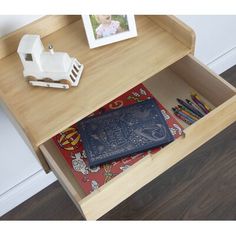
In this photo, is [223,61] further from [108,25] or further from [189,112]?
[108,25]

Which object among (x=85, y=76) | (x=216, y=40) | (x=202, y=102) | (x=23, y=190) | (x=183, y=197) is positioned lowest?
(x=183, y=197)

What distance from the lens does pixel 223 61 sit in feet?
5.90

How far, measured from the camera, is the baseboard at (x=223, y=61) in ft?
5.84

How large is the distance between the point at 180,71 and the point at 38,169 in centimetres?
71

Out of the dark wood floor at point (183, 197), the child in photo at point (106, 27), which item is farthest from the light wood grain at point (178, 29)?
the dark wood floor at point (183, 197)

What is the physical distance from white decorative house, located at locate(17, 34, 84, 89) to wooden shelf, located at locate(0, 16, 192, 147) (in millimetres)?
23

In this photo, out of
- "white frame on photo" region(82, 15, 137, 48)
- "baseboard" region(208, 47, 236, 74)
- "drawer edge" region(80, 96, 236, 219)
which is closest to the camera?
"drawer edge" region(80, 96, 236, 219)

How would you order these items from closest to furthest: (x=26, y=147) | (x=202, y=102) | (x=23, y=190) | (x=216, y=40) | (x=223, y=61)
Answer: (x=202, y=102) < (x=26, y=147) < (x=23, y=190) < (x=216, y=40) < (x=223, y=61)

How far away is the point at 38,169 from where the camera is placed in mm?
1532

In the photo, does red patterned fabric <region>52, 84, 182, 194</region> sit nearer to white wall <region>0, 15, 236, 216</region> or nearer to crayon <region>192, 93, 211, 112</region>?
crayon <region>192, 93, 211, 112</region>

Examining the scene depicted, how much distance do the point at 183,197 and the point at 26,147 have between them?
642mm

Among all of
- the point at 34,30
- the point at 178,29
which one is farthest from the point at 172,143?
the point at 34,30

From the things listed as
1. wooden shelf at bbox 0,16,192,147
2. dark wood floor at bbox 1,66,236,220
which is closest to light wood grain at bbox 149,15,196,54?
wooden shelf at bbox 0,16,192,147

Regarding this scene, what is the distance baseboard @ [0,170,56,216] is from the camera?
4.98 ft
